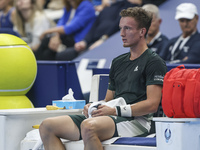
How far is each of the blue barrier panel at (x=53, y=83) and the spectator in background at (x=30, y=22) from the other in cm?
306

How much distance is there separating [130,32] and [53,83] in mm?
1601

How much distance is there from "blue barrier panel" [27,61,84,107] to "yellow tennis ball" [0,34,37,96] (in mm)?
510

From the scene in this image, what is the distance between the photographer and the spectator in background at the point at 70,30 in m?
7.95

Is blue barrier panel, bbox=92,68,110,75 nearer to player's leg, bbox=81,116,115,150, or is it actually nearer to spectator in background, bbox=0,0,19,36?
player's leg, bbox=81,116,115,150

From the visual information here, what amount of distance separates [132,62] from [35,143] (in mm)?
Result: 963

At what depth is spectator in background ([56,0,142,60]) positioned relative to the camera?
7750mm

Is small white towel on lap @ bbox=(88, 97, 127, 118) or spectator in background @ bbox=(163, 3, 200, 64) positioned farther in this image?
spectator in background @ bbox=(163, 3, 200, 64)

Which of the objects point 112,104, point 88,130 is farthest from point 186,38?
point 88,130

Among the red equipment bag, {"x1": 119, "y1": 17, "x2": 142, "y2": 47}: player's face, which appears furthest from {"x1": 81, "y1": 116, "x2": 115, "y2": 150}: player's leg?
{"x1": 119, "y1": 17, "x2": 142, "y2": 47}: player's face

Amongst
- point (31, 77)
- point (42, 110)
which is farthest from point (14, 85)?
point (42, 110)

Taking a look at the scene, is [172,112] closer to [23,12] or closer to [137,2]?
[137,2]

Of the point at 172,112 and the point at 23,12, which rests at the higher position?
the point at 23,12

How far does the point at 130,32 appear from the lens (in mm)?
4023

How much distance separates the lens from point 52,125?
381 cm
